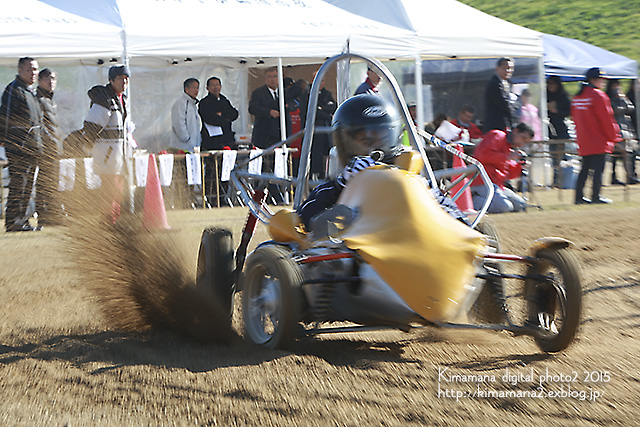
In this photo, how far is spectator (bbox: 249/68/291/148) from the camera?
511 inches

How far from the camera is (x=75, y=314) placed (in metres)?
5.55

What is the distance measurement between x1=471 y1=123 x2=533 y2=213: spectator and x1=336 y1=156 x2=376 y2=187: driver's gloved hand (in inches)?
233

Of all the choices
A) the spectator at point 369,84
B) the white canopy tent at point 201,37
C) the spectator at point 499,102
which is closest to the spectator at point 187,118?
the white canopy tent at point 201,37

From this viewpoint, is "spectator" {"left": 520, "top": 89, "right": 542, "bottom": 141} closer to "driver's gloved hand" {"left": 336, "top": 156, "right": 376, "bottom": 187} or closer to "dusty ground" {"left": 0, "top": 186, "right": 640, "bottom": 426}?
"dusty ground" {"left": 0, "top": 186, "right": 640, "bottom": 426}

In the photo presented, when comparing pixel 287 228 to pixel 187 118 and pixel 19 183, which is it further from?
pixel 187 118

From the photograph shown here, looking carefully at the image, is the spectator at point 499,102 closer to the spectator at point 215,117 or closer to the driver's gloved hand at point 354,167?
the spectator at point 215,117

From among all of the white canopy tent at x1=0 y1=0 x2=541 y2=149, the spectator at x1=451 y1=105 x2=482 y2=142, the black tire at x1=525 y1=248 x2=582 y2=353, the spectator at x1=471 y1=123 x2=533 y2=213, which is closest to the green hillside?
the spectator at x1=451 y1=105 x2=482 y2=142

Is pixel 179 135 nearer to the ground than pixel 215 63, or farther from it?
nearer to the ground

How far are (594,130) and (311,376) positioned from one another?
9079 millimetres

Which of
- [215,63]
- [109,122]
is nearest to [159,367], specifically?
[109,122]

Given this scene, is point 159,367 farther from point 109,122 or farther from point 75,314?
point 109,122

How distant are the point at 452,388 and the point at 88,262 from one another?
2766 mm

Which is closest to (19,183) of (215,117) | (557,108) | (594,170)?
(215,117)

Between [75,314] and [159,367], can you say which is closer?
[159,367]
